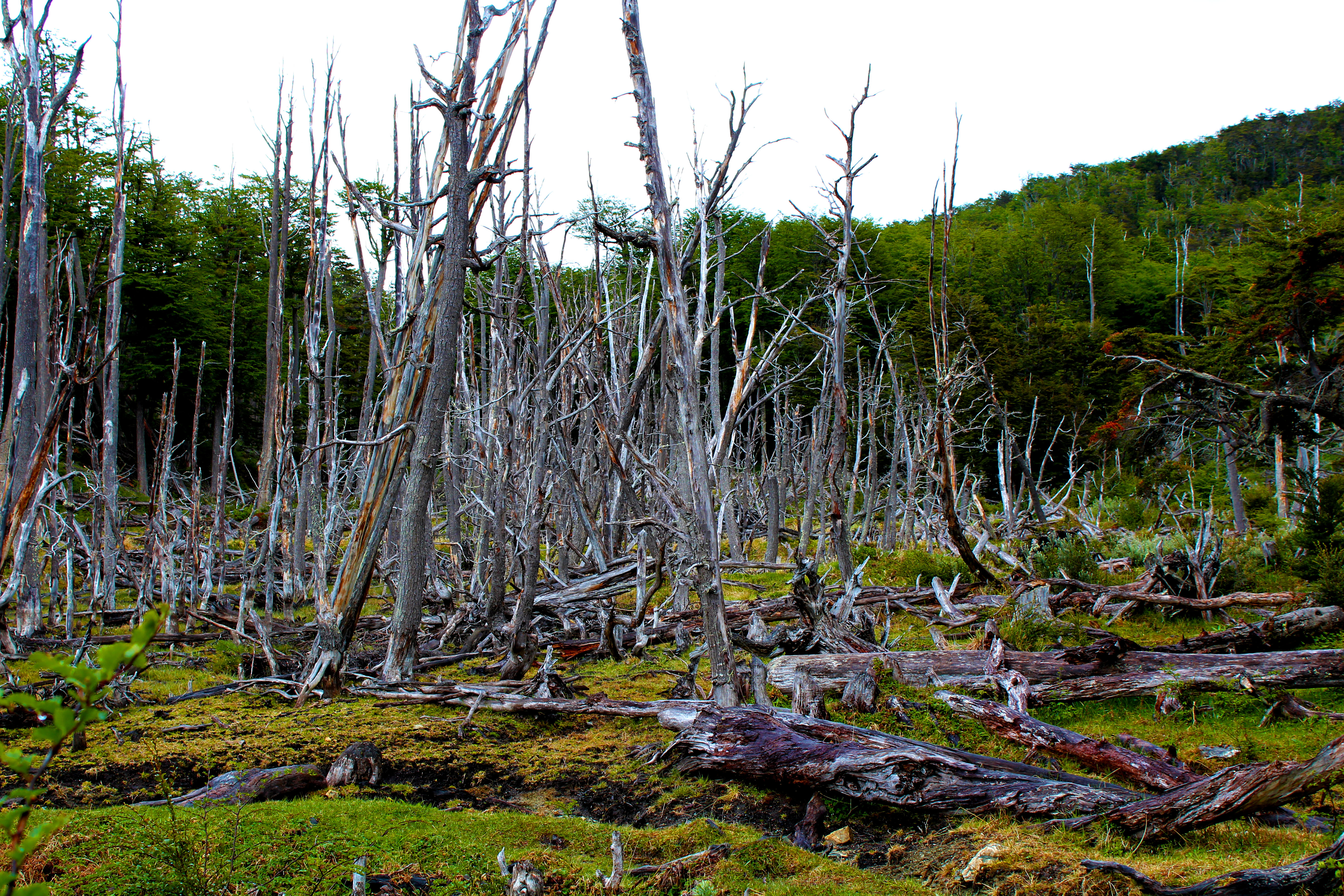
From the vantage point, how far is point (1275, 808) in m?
3.09

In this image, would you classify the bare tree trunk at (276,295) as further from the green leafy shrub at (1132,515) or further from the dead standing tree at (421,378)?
the green leafy shrub at (1132,515)

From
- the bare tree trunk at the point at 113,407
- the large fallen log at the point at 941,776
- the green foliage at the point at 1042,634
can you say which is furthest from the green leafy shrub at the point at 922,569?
the bare tree trunk at the point at 113,407

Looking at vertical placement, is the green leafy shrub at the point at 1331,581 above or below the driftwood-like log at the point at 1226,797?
above

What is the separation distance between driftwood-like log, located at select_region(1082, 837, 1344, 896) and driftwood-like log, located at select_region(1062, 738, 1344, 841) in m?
0.34

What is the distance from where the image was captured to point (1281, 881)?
2.37m

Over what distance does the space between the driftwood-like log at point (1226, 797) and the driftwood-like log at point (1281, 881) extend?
0.34 metres

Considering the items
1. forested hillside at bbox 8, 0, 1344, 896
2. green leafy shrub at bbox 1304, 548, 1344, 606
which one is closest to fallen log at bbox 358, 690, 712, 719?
forested hillside at bbox 8, 0, 1344, 896

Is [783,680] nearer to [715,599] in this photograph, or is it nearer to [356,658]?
[715,599]

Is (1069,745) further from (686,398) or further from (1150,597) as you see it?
(1150,597)

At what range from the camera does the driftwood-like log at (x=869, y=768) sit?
11.2 feet

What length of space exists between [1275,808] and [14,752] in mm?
4119

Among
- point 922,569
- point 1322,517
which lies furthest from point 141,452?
point 1322,517

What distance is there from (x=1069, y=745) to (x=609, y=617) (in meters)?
4.16

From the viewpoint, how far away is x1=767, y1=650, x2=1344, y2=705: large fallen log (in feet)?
17.1
